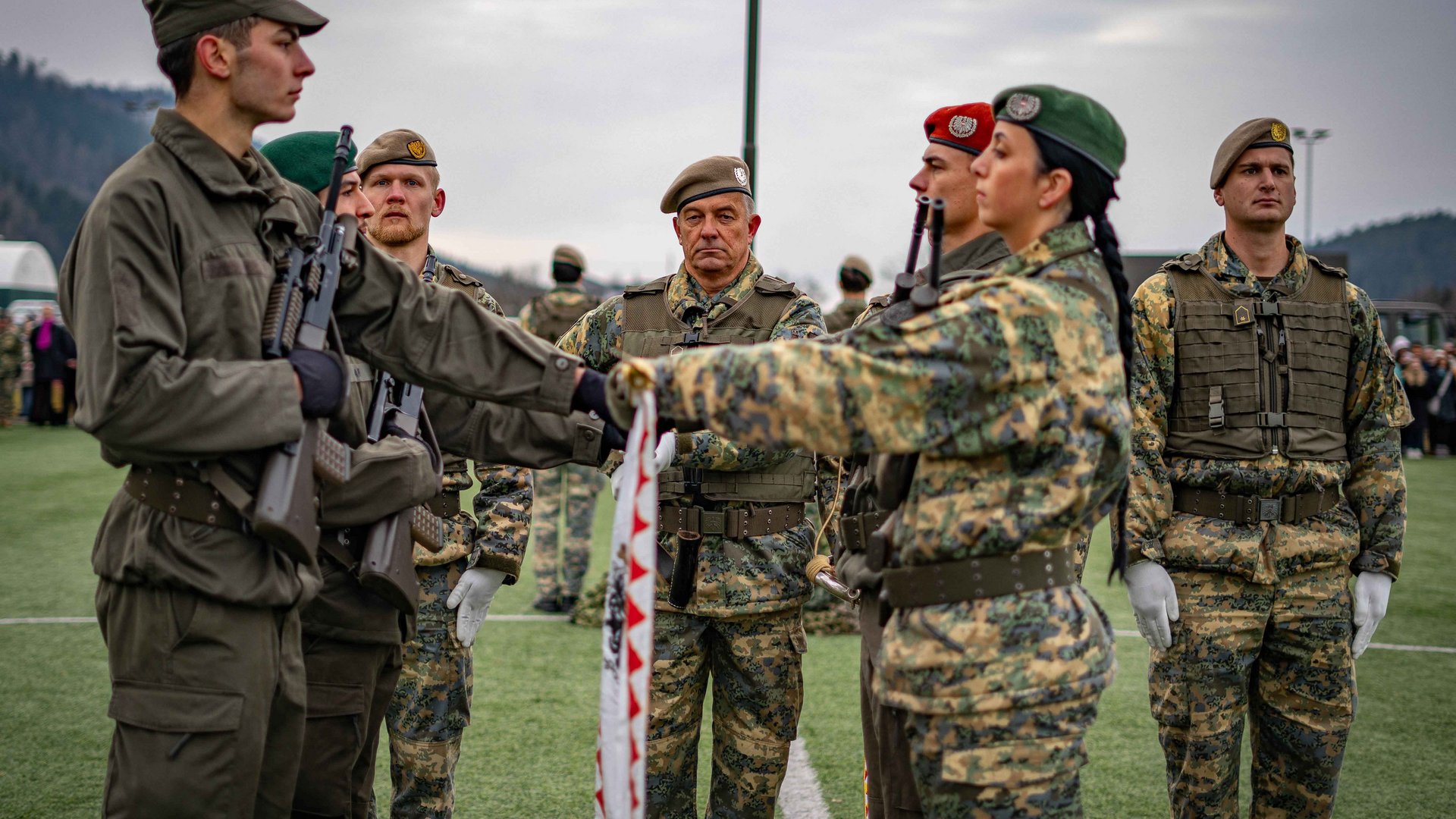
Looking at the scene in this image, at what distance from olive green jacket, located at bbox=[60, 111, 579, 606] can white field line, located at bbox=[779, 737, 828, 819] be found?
2772 millimetres

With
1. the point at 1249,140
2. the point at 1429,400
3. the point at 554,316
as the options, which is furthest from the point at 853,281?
the point at 1429,400

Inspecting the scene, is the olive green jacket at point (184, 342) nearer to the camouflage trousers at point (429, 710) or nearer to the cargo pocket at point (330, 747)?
the cargo pocket at point (330, 747)

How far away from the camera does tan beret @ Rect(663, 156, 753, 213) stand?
14.2ft

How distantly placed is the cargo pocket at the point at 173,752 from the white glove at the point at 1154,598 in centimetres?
288

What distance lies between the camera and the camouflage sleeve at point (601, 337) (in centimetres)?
446

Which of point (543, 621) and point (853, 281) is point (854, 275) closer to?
point (853, 281)

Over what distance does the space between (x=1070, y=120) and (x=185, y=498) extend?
86.9 inches

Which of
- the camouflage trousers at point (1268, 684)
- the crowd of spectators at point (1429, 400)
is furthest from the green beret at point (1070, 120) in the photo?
the crowd of spectators at point (1429, 400)

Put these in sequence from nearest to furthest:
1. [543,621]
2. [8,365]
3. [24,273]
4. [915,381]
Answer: [915,381]
[543,621]
[8,365]
[24,273]

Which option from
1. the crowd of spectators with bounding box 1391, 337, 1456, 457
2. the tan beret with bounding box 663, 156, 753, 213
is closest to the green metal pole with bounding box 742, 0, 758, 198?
the tan beret with bounding box 663, 156, 753, 213

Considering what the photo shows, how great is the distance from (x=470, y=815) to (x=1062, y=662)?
3110mm

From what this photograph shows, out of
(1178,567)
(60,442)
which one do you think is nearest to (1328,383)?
(1178,567)

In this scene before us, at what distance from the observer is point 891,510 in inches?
117

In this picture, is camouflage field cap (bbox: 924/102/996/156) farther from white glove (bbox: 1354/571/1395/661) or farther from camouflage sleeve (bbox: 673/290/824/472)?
white glove (bbox: 1354/571/1395/661)
